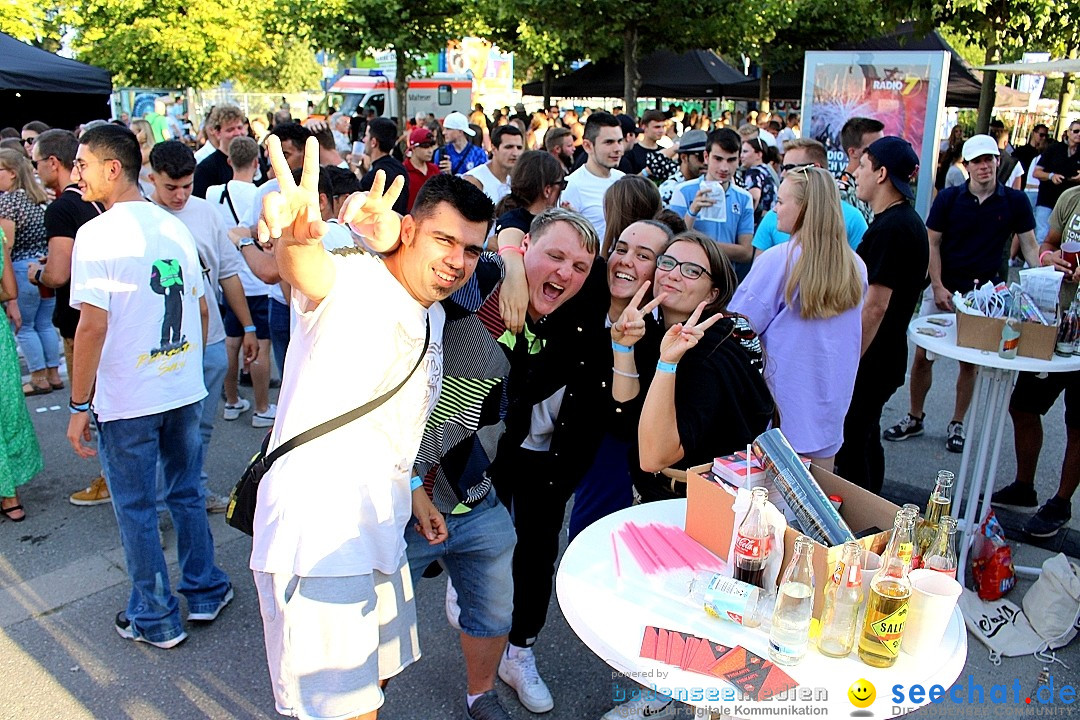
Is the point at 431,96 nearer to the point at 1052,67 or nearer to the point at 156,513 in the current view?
the point at 1052,67

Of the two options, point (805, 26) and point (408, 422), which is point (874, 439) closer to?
point (408, 422)

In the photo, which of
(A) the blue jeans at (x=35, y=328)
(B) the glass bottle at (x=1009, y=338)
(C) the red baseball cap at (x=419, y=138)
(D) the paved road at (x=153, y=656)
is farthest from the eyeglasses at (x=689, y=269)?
(A) the blue jeans at (x=35, y=328)

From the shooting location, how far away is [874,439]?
4.32 m

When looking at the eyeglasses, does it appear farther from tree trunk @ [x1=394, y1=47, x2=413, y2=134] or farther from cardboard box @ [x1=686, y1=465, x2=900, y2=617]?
tree trunk @ [x1=394, y1=47, x2=413, y2=134]

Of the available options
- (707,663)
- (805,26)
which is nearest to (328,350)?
(707,663)

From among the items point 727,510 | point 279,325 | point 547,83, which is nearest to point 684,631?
point 727,510

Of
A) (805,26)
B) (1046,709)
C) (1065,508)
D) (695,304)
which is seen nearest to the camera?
(695,304)

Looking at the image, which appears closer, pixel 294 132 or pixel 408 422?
pixel 408 422

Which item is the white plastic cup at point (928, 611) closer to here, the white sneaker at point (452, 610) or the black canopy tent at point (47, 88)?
the white sneaker at point (452, 610)

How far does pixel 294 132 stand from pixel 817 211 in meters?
3.56

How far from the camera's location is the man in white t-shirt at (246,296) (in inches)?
210

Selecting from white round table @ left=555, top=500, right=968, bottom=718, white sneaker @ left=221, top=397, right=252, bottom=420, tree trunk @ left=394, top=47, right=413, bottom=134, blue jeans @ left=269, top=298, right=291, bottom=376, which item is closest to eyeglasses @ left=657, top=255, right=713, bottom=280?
white round table @ left=555, top=500, right=968, bottom=718

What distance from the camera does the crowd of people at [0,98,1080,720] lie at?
204 cm

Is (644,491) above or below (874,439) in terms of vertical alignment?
above
